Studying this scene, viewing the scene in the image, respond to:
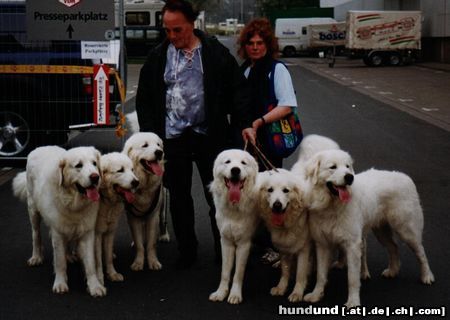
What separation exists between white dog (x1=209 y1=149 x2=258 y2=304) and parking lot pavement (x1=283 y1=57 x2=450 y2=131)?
11959mm

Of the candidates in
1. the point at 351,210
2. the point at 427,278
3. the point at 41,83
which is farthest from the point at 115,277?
the point at 41,83

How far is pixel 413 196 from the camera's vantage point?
20.4ft

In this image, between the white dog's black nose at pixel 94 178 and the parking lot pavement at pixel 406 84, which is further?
the parking lot pavement at pixel 406 84

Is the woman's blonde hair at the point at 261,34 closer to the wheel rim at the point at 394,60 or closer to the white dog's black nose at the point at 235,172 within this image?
the white dog's black nose at the point at 235,172

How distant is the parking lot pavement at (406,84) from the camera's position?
20786 mm

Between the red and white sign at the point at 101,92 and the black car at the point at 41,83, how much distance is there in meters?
0.41

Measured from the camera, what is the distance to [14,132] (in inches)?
468

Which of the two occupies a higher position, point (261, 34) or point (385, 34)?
point (385, 34)

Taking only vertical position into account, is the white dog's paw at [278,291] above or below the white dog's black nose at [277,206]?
below

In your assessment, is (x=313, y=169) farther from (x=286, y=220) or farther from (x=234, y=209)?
(x=234, y=209)

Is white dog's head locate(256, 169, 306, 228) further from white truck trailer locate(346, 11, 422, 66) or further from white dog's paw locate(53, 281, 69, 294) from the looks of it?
white truck trailer locate(346, 11, 422, 66)

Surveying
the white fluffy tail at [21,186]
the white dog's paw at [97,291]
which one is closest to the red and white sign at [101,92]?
the white fluffy tail at [21,186]

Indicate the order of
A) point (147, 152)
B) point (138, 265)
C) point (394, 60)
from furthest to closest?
point (394, 60)
point (138, 265)
point (147, 152)

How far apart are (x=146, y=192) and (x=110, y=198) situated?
39 centimetres
